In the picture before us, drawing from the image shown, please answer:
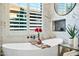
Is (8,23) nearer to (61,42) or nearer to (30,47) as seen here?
(30,47)

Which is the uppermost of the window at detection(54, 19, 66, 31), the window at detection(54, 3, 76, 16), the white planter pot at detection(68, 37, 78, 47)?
the window at detection(54, 3, 76, 16)

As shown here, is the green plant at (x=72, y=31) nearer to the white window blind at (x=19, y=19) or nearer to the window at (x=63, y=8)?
the window at (x=63, y=8)

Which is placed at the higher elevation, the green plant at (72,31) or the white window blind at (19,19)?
the white window blind at (19,19)

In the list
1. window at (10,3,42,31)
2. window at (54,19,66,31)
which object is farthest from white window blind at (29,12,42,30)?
window at (54,19,66,31)

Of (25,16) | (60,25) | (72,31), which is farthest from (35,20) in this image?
(72,31)

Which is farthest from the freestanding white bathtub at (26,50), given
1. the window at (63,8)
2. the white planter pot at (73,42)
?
the window at (63,8)

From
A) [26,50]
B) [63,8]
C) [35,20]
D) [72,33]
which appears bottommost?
[26,50]

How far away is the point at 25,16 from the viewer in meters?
1.42

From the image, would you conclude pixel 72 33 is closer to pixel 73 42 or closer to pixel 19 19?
pixel 73 42

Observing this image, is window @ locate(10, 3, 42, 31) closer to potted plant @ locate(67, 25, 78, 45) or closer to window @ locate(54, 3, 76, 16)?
window @ locate(54, 3, 76, 16)

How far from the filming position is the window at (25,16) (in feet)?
4.66

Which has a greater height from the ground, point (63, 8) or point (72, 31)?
point (63, 8)

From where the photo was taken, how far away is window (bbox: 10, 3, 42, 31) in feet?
4.66

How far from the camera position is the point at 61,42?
142 centimetres
